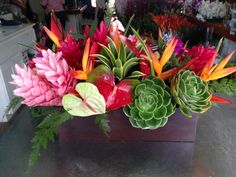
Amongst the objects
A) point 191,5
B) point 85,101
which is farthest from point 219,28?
point 85,101

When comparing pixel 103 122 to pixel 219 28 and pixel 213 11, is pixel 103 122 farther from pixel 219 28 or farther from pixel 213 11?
pixel 213 11

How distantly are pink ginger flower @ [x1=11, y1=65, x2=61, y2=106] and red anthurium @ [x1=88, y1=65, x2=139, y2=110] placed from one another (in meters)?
0.09

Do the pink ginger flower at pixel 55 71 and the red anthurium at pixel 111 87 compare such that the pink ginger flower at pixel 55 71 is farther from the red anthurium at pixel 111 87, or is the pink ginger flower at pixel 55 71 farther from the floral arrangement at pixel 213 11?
the floral arrangement at pixel 213 11

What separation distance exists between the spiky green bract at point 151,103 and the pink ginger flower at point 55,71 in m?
0.14

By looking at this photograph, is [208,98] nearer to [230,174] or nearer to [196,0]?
[230,174]

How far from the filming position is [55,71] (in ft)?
1.58

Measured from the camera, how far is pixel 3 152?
63cm

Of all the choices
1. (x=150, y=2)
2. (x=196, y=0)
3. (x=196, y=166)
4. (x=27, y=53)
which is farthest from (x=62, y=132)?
(x=196, y=0)

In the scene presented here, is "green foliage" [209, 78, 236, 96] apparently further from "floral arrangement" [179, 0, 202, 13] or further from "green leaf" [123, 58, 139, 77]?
"floral arrangement" [179, 0, 202, 13]

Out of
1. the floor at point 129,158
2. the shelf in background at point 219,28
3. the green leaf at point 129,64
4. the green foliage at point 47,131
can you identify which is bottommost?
the shelf in background at point 219,28

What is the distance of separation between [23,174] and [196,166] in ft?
1.24

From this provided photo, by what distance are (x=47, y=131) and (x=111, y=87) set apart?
0.15 m

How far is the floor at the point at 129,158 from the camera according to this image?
1.82 ft

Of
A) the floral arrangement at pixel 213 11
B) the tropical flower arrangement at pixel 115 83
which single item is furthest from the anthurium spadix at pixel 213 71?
the floral arrangement at pixel 213 11
